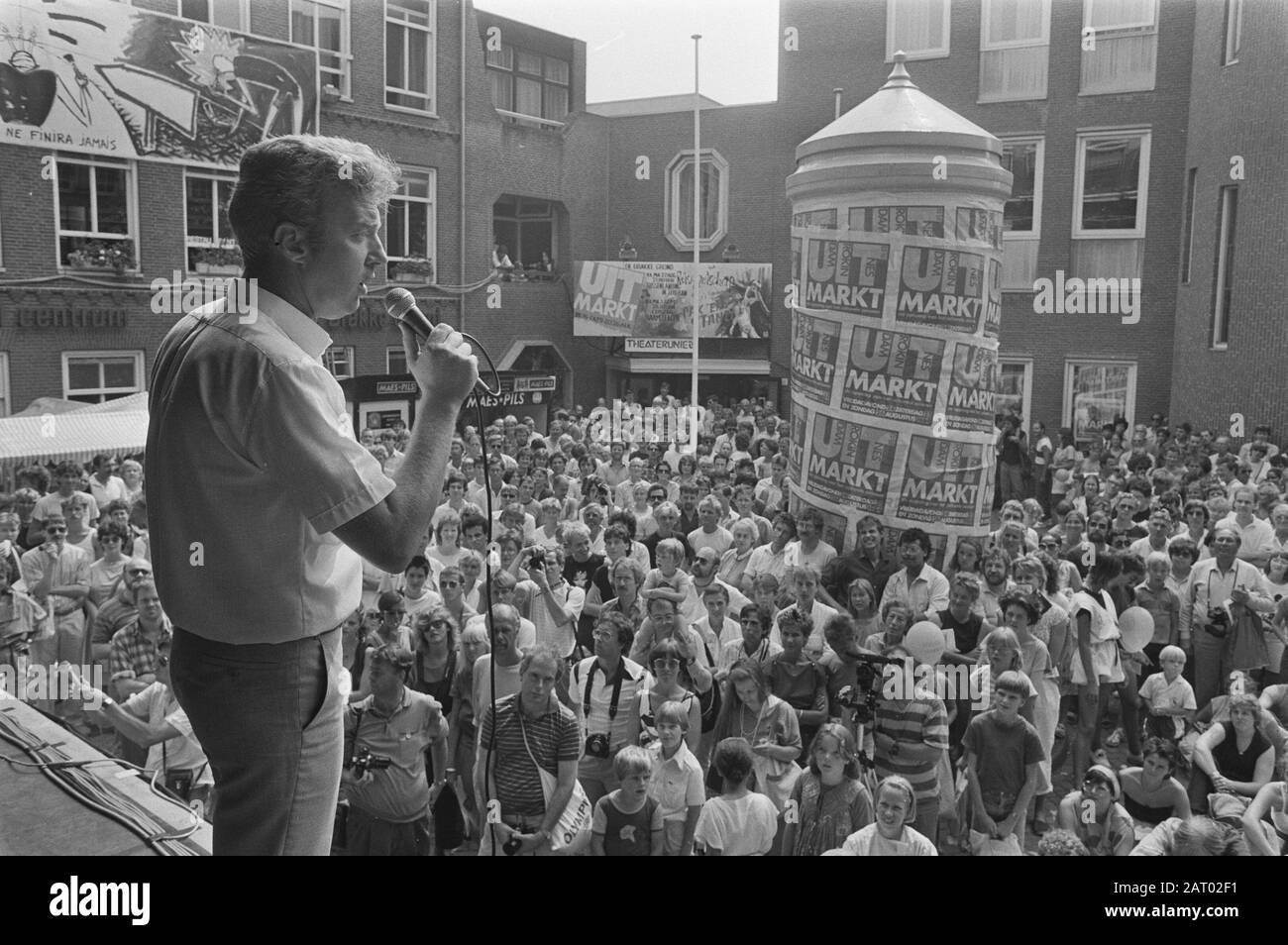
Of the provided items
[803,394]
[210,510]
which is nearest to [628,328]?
[803,394]

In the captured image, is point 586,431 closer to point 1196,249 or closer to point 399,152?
point 399,152

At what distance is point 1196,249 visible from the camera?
17297 mm

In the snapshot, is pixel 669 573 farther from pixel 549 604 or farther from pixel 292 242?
pixel 292 242

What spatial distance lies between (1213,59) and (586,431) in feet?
35.6

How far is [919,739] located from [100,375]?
48.5 feet

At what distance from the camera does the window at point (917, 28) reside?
20.1 metres

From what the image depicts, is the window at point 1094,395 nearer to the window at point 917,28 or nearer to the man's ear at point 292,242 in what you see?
the window at point 917,28

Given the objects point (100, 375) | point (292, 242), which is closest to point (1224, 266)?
point (100, 375)

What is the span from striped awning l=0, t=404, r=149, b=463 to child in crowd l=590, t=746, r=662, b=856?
8.20 meters

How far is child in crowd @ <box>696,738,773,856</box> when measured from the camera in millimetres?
4801

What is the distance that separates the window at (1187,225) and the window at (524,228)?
12.1 meters

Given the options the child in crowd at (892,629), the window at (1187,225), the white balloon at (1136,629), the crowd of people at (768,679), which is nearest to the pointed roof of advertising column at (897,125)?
the crowd of people at (768,679)

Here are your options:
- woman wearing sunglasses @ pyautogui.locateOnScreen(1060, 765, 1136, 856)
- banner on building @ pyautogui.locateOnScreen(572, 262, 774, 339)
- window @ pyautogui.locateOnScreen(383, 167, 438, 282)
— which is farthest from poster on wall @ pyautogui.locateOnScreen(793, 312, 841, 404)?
banner on building @ pyautogui.locateOnScreen(572, 262, 774, 339)

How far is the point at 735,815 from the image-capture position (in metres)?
4.84
